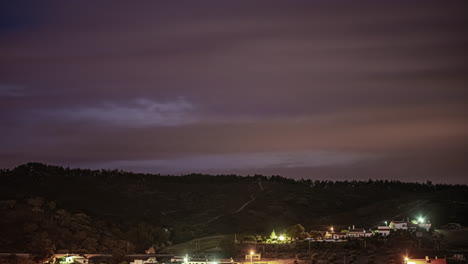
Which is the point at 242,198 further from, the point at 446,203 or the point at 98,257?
the point at 98,257

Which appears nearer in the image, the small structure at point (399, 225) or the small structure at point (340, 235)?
the small structure at point (340, 235)

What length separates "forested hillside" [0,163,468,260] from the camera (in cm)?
10575

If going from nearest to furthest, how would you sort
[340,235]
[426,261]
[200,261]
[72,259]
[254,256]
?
[426,261], [200,261], [254,256], [72,259], [340,235]

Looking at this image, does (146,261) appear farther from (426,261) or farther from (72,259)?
(426,261)

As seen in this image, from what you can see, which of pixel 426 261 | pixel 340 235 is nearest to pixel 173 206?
pixel 340 235

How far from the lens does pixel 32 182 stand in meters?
148

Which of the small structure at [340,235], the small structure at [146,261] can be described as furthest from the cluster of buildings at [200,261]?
the small structure at [340,235]

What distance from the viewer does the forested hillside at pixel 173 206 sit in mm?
105750

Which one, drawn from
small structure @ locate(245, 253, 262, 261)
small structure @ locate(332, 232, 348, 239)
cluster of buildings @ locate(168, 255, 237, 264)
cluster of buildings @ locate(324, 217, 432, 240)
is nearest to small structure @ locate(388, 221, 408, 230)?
cluster of buildings @ locate(324, 217, 432, 240)

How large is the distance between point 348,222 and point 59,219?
165 ft

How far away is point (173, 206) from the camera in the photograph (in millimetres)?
154625

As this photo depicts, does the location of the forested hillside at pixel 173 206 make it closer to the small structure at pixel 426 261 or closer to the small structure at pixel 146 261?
the small structure at pixel 146 261

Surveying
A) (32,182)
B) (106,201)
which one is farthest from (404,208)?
(32,182)

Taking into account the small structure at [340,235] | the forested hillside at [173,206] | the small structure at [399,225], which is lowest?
the small structure at [340,235]
